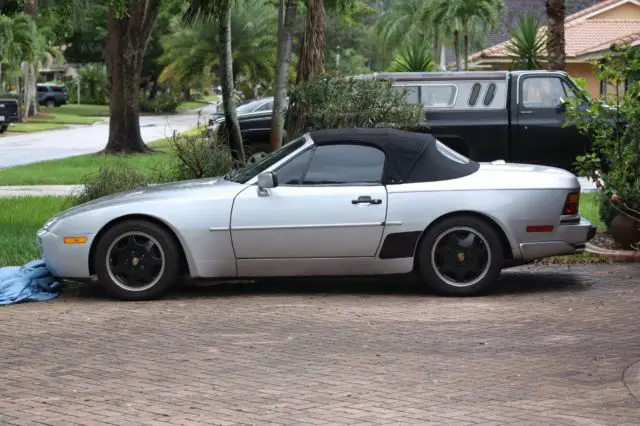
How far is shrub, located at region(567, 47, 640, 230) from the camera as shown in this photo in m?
12.2

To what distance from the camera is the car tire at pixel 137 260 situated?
33.1 ft

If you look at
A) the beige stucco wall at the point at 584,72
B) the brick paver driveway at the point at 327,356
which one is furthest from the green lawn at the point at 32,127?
the brick paver driveway at the point at 327,356

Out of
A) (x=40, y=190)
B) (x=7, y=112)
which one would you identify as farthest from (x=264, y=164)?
(x=7, y=112)

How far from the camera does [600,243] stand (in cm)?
1270

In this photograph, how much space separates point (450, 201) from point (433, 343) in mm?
2096

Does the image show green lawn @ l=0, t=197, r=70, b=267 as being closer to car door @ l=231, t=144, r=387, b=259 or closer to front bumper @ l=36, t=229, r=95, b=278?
front bumper @ l=36, t=229, r=95, b=278

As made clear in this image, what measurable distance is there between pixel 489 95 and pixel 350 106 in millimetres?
4822

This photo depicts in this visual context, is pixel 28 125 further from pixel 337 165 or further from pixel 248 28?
pixel 337 165

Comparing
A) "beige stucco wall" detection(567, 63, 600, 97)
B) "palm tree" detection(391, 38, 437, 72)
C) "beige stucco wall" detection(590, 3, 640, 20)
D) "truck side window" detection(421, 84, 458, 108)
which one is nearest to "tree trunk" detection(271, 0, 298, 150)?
"truck side window" detection(421, 84, 458, 108)

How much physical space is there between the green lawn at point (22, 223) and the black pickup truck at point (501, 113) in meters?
5.30

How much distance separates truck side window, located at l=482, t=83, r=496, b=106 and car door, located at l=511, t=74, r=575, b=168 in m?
0.39

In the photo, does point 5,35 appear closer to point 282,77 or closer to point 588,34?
point 588,34

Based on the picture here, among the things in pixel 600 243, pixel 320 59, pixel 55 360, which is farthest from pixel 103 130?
pixel 55 360

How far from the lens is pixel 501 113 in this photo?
18.2 metres
